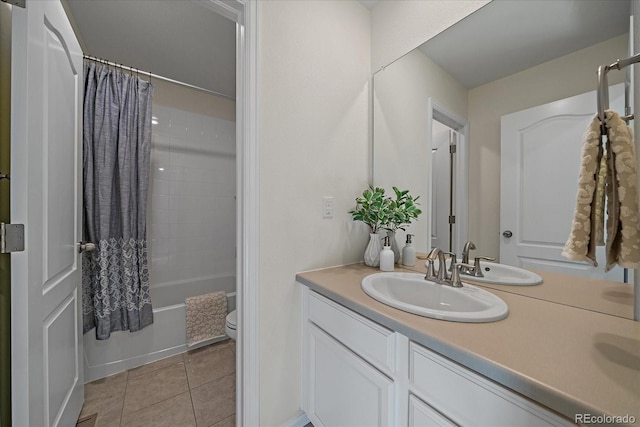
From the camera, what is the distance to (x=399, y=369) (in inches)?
29.7

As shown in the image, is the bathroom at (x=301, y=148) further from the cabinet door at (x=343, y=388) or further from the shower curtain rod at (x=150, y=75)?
the shower curtain rod at (x=150, y=75)

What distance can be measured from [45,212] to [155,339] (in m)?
1.48

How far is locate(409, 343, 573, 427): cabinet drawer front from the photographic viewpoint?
0.50 meters

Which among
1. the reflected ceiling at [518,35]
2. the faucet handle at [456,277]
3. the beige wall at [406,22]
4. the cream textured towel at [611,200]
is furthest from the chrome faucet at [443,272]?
the beige wall at [406,22]

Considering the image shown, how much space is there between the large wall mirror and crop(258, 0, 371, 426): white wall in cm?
34

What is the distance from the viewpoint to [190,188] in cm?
237

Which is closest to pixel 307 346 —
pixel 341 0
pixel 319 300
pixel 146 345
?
pixel 319 300

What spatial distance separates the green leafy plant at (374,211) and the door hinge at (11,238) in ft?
4.11

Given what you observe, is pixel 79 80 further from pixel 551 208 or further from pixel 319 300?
pixel 551 208

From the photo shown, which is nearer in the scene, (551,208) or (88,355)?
(551,208)

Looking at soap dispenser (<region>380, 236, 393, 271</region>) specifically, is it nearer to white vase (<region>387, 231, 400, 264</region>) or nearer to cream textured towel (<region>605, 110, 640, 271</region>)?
white vase (<region>387, 231, 400, 264</region>)

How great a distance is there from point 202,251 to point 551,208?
253cm

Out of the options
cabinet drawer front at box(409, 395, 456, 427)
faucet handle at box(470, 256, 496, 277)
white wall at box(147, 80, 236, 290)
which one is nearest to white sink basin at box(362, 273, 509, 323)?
faucet handle at box(470, 256, 496, 277)

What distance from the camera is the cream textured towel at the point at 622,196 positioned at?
0.46 meters
